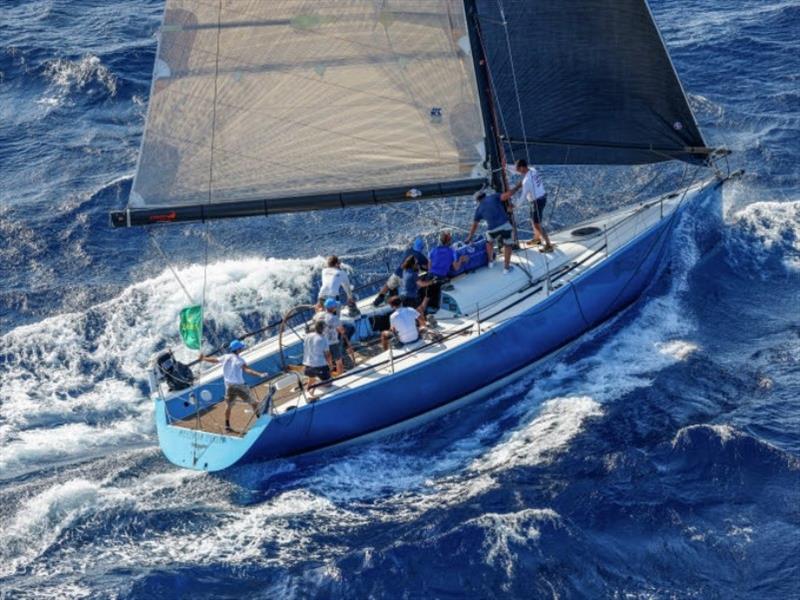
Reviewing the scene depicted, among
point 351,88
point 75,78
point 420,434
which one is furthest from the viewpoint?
point 75,78

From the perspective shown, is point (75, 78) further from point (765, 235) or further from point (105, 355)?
point (765, 235)

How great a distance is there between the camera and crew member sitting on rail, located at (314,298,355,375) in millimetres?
22188

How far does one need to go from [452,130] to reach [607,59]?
139 inches

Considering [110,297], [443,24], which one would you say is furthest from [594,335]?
[110,297]

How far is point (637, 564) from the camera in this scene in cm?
1817

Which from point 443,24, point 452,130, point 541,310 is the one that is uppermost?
point 443,24

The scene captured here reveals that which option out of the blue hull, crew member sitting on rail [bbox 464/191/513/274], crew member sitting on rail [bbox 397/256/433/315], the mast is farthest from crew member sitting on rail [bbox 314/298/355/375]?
the mast

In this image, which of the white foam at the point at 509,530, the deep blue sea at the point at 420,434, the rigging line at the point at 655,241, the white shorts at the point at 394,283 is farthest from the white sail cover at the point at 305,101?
the white foam at the point at 509,530

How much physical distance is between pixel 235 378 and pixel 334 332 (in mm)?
2020

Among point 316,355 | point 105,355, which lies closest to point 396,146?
point 316,355

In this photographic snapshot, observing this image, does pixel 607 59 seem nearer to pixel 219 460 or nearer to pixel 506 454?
pixel 506 454

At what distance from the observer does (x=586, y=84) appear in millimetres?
24188

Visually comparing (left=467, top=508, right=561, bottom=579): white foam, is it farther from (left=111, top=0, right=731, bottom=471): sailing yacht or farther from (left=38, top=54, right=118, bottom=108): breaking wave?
(left=38, top=54, right=118, bottom=108): breaking wave

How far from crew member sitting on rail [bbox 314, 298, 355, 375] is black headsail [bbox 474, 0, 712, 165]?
16.5 feet
